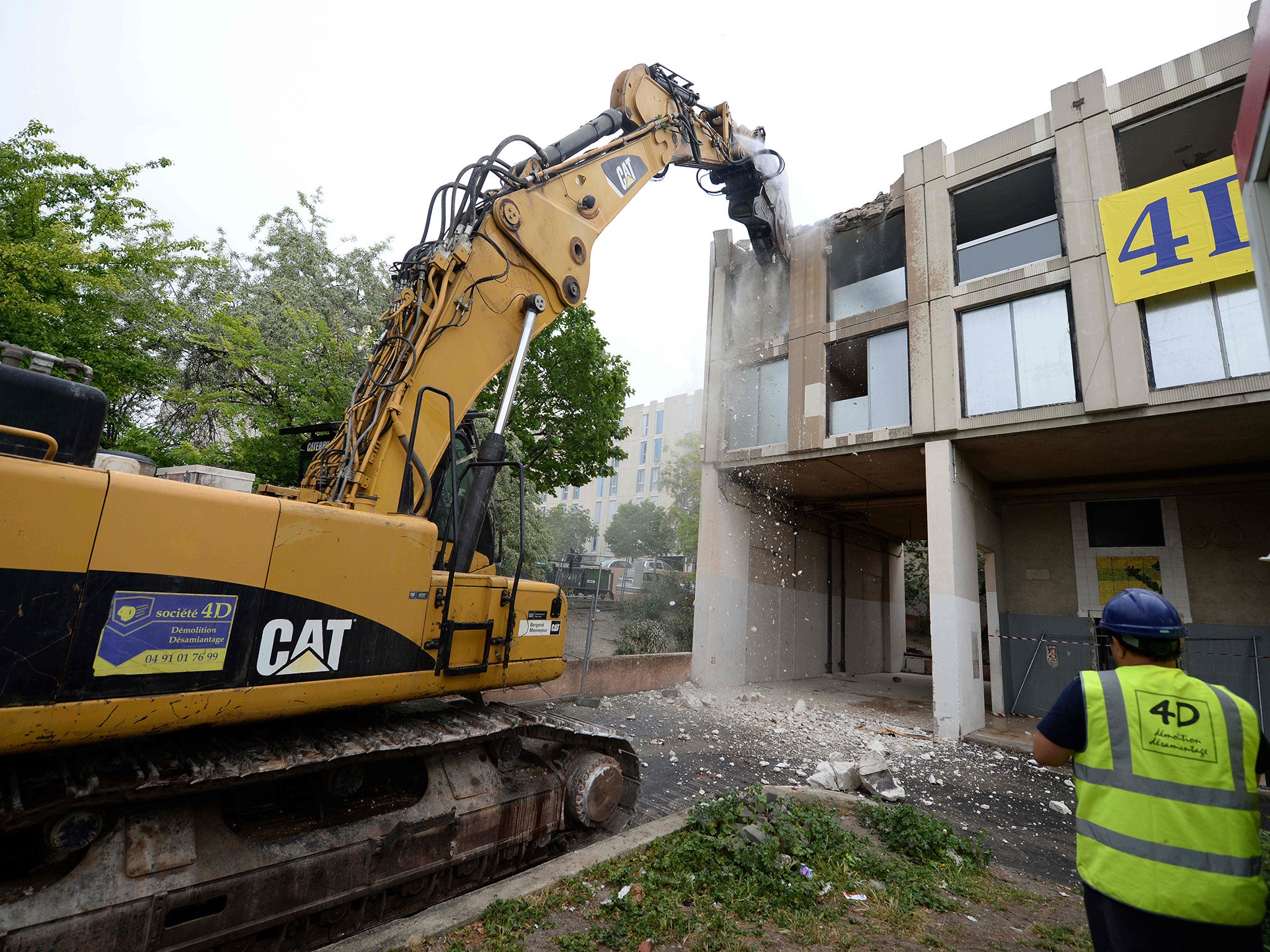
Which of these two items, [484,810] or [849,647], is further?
[849,647]

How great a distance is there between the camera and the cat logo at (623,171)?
5.75 meters

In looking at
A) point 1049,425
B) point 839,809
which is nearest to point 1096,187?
point 1049,425

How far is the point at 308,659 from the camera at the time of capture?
3.16 meters

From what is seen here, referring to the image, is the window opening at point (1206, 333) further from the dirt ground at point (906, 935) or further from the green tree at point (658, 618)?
the green tree at point (658, 618)

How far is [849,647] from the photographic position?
18438 millimetres

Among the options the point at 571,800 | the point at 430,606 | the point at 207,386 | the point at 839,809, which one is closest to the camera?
the point at 430,606

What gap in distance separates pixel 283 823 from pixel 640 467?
5446 cm

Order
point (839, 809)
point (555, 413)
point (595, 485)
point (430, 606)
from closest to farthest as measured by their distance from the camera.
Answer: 1. point (430, 606)
2. point (839, 809)
3. point (555, 413)
4. point (595, 485)

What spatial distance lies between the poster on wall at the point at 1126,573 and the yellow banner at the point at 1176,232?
546cm

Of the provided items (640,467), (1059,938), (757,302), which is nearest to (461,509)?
(1059,938)

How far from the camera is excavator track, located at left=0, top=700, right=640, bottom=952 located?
2.59 metres

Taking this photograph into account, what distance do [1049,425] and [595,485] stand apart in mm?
50827

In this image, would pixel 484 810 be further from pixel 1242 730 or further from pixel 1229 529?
pixel 1229 529

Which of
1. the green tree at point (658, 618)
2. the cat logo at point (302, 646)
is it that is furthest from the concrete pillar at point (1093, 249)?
the cat logo at point (302, 646)
